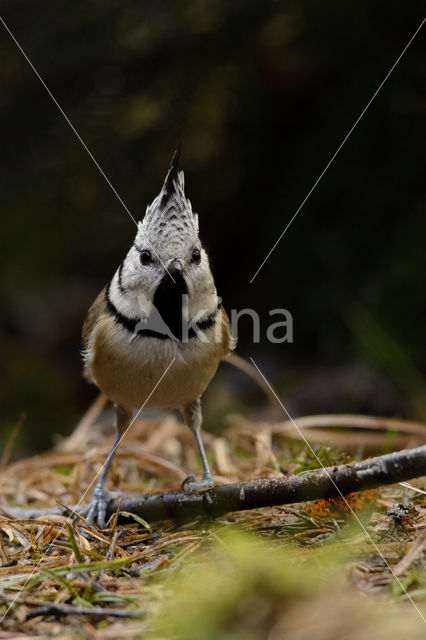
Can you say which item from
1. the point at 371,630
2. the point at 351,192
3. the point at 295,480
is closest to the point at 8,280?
the point at 351,192

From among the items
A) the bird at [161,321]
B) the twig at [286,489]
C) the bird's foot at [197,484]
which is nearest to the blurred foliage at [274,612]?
the twig at [286,489]

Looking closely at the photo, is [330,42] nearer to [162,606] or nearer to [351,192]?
[351,192]

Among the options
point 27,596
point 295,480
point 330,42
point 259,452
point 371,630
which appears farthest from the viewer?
point 330,42

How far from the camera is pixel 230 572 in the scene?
154 centimetres

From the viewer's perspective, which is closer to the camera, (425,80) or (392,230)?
(425,80)

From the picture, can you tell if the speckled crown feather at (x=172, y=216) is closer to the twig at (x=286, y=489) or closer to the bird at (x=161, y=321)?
the bird at (x=161, y=321)

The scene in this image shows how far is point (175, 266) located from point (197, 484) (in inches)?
31.3

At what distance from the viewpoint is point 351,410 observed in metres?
4.20

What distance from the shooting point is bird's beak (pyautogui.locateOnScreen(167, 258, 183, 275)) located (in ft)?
8.18

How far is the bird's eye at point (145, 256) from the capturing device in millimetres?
2578

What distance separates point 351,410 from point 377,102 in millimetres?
1944

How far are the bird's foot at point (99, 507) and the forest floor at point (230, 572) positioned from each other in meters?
0.10

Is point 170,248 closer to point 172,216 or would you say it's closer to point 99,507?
point 172,216

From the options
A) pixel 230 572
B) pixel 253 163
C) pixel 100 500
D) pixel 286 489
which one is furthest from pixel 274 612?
pixel 253 163
